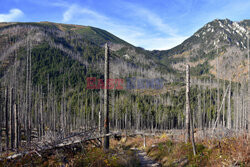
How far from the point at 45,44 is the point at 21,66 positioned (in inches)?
2165

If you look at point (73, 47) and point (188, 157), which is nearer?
point (188, 157)

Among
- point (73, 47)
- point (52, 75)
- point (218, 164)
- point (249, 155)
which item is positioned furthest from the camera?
point (73, 47)

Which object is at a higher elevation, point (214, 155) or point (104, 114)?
point (104, 114)

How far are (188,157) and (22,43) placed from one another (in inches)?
6814

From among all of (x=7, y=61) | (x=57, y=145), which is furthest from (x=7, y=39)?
(x=57, y=145)

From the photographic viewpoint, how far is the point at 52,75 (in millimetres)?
122250

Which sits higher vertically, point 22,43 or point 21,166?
point 22,43

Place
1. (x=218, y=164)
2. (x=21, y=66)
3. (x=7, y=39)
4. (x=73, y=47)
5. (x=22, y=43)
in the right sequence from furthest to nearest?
(x=73, y=47) < (x=7, y=39) < (x=22, y=43) < (x=21, y=66) < (x=218, y=164)

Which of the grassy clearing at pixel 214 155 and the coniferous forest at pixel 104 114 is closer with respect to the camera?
the grassy clearing at pixel 214 155

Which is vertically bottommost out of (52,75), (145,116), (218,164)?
(145,116)

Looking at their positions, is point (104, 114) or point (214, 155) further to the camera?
point (104, 114)

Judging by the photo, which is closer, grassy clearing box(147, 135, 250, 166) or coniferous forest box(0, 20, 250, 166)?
grassy clearing box(147, 135, 250, 166)

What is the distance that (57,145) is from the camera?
845 centimetres

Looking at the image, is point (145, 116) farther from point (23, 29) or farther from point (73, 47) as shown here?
point (23, 29)
